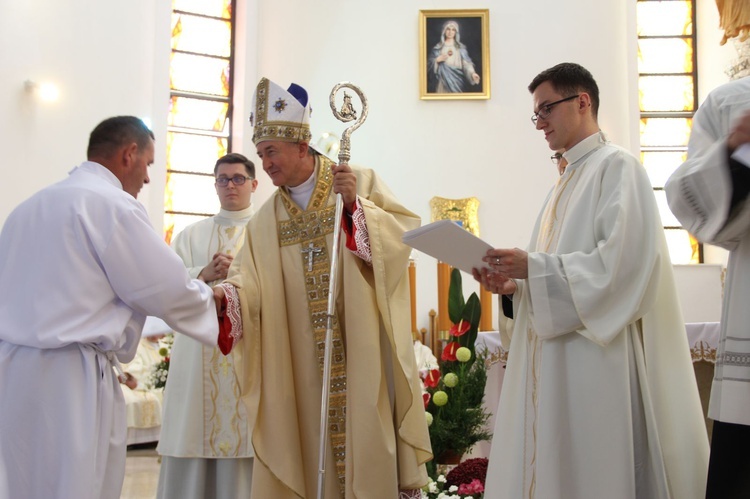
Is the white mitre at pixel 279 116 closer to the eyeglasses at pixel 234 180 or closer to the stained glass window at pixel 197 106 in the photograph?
the eyeglasses at pixel 234 180

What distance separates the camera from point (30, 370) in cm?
309

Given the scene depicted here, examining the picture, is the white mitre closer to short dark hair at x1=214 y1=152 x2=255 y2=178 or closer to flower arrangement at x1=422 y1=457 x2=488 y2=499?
short dark hair at x1=214 y1=152 x2=255 y2=178

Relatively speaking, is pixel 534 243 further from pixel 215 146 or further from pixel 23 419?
pixel 215 146

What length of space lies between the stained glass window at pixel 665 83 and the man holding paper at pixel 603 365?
31.6 feet

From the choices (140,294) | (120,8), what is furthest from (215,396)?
(120,8)

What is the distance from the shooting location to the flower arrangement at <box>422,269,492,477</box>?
182 inches

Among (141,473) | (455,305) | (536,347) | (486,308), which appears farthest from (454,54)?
(536,347)

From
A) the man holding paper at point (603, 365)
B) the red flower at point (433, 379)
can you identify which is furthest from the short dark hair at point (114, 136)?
the red flower at point (433, 379)

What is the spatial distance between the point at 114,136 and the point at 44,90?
220 inches

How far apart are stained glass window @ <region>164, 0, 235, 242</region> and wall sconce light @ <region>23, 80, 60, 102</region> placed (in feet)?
8.77

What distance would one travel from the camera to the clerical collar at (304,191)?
12.9ft

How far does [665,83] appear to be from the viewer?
493 inches

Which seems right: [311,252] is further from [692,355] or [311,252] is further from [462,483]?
[692,355]

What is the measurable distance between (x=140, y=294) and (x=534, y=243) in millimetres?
1599
